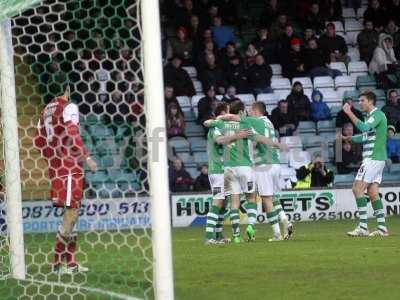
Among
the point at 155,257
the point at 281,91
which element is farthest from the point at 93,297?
the point at 281,91

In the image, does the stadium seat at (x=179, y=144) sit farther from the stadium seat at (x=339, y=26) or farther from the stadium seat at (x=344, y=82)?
the stadium seat at (x=339, y=26)

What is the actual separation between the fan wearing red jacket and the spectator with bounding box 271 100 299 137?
1110 centimetres

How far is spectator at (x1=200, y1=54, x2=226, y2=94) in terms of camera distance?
21875 mm

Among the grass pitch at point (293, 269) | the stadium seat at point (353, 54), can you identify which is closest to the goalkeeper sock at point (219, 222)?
the grass pitch at point (293, 269)

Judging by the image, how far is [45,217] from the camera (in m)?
14.2

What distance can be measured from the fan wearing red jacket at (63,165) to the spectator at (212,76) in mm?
11559

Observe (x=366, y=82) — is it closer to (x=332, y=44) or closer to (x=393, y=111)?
(x=332, y=44)

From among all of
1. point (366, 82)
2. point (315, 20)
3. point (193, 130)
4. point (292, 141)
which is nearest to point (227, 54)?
point (193, 130)

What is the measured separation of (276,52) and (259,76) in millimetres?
841

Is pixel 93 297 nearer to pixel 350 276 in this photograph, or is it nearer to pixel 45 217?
pixel 350 276

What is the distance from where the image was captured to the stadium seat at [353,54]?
Result: 23.6 m

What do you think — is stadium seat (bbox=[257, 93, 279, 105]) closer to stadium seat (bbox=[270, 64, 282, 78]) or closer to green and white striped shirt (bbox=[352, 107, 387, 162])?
stadium seat (bbox=[270, 64, 282, 78])

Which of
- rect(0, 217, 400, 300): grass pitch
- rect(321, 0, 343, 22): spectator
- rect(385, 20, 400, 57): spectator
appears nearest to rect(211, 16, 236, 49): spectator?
rect(321, 0, 343, 22): spectator

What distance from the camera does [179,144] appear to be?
69.7 feet
